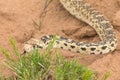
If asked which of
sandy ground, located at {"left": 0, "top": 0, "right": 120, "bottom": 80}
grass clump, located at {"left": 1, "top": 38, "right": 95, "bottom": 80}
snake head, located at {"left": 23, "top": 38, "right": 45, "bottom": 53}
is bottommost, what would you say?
grass clump, located at {"left": 1, "top": 38, "right": 95, "bottom": 80}

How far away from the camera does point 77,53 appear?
4.86m

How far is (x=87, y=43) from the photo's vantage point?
16.1 ft

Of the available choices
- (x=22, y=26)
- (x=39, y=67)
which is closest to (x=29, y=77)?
(x=39, y=67)

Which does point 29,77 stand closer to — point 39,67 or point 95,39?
point 39,67

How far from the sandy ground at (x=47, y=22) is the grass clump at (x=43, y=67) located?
0.58 metres

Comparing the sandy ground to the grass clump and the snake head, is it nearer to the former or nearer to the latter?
the snake head

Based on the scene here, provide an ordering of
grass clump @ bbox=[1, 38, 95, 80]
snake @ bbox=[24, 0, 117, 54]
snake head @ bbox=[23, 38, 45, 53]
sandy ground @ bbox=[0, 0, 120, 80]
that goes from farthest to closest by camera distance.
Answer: sandy ground @ bbox=[0, 0, 120, 80]
snake @ bbox=[24, 0, 117, 54]
snake head @ bbox=[23, 38, 45, 53]
grass clump @ bbox=[1, 38, 95, 80]

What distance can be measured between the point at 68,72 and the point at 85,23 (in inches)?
69.3

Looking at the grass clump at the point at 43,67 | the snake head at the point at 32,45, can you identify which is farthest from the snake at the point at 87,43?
the grass clump at the point at 43,67

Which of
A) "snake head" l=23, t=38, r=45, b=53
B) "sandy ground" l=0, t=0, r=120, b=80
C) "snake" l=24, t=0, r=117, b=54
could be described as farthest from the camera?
"sandy ground" l=0, t=0, r=120, b=80

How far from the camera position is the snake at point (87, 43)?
4.80 metres

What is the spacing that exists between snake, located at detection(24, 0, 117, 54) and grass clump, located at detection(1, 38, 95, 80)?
52cm

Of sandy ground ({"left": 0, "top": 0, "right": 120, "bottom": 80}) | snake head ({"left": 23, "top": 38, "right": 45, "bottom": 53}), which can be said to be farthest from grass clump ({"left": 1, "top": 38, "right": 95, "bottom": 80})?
sandy ground ({"left": 0, "top": 0, "right": 120, "bottom": 80})

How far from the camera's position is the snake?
480cm
